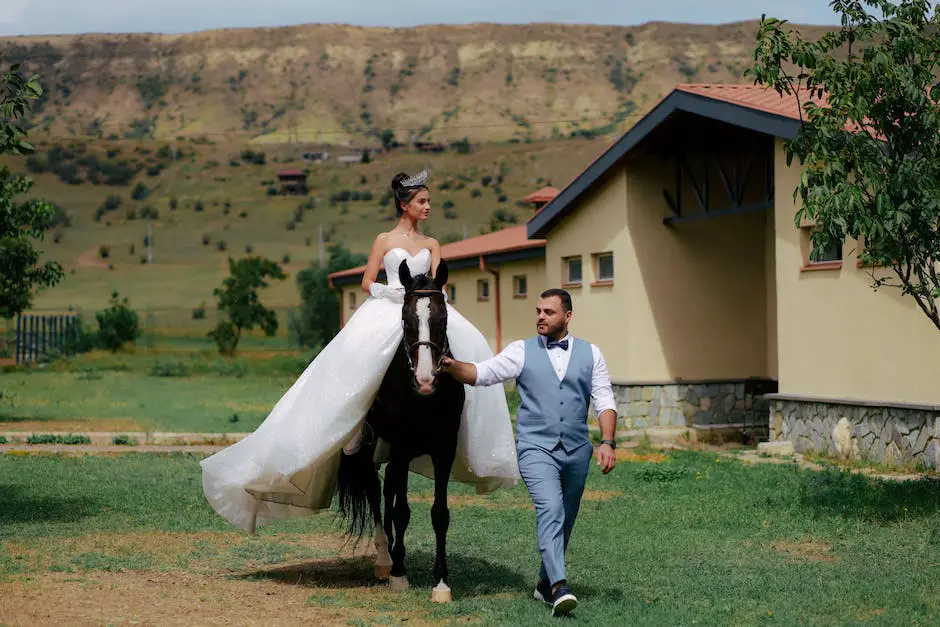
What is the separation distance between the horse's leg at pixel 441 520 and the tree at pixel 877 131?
4.13 meters

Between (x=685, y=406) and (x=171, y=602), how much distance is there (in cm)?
1545

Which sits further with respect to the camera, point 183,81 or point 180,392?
point 183,81

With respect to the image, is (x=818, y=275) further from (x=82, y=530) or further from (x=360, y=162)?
(x=360, y=162)

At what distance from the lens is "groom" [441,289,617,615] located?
749cm

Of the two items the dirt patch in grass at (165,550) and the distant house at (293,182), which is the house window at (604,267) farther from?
the distant house at (293,182)

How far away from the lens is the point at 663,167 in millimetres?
22250

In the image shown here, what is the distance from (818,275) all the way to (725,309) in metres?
5.44

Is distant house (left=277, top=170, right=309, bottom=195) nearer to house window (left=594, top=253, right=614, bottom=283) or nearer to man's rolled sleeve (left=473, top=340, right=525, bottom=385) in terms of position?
house window (left=594, top=253, right=614, bottom=283)

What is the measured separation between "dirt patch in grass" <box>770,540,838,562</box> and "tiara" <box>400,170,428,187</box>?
432cm

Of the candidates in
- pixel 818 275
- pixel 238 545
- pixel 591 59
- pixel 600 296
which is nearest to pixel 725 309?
pixel 600 296

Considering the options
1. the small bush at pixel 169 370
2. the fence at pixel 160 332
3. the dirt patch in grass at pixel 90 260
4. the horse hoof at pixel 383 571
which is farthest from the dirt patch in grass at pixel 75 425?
the dirt patch in grass at pixel 90 260

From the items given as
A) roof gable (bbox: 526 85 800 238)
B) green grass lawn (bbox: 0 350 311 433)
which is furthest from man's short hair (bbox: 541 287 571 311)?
green grass lawn (bbox: 0 350 311 433)

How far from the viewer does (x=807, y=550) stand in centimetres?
1027

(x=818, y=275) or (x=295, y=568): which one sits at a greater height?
(x=818, y=275)
